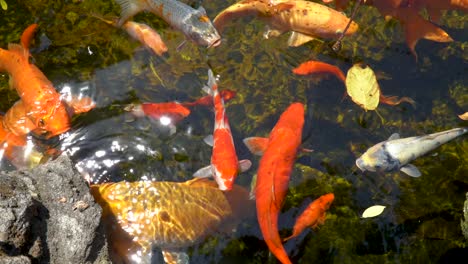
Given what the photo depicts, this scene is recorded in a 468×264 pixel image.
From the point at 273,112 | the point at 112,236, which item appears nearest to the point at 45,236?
the point at 112,236

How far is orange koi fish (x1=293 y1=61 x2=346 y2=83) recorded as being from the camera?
5.77m

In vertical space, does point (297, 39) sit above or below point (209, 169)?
above

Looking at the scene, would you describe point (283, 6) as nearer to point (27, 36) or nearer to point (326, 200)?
point (326, 200)

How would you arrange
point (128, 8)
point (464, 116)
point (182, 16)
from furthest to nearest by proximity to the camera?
point (128, 8) < point (182, 16) < point (464, 116)

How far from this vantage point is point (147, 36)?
6.02 metres

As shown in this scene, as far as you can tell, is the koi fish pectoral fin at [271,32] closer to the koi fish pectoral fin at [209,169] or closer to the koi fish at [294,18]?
the koi fish at [294,18]

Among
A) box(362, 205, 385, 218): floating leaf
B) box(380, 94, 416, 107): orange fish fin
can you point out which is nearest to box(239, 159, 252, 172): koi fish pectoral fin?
box(362, 205, 385, 218): floating leaf

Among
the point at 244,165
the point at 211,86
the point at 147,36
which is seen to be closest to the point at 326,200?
the point at 244,165

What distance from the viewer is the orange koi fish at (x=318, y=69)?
5.77 meters

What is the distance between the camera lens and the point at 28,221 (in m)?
3.80

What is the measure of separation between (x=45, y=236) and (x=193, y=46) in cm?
290

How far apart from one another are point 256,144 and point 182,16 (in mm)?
1674

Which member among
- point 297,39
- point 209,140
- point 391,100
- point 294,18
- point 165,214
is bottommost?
point 165,214

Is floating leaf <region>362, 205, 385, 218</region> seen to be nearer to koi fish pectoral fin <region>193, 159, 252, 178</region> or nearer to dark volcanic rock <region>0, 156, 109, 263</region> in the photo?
koi fish pectoral fin <region>193, 159, 252, 178</region>
